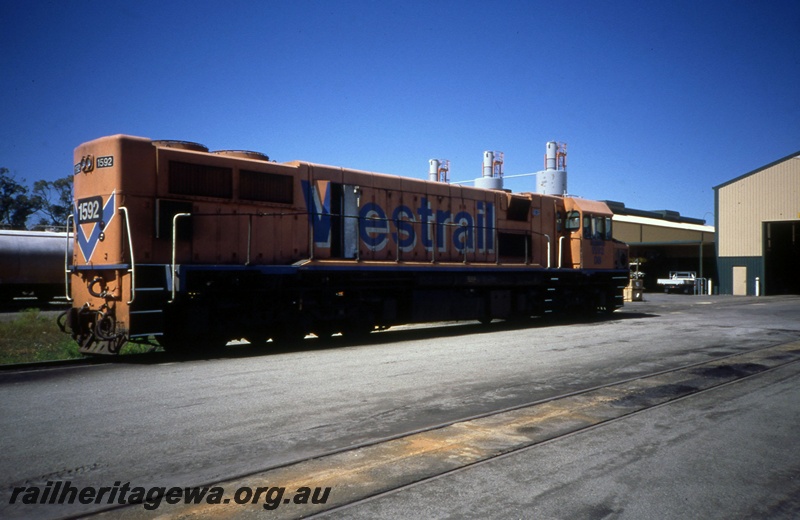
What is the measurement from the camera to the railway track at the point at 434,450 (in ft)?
13.0

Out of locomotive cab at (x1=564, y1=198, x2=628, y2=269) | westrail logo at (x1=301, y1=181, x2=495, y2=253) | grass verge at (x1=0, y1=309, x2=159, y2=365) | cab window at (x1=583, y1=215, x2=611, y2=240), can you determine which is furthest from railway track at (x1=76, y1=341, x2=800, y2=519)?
cab window at (x1=583, y1=215, x2=611, y2=240)

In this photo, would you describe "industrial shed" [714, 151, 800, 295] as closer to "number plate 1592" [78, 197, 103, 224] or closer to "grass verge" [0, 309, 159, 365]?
"grass verge" [0, 309, 159, 365]

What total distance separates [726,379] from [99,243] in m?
10.4

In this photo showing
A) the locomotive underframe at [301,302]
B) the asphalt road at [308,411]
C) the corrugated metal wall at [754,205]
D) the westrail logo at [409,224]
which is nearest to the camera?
the asphalt road at [308,411]

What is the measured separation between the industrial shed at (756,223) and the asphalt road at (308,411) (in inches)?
1354

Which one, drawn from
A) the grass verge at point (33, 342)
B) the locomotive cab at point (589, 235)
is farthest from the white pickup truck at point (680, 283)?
the grass verge at point (33, 342)

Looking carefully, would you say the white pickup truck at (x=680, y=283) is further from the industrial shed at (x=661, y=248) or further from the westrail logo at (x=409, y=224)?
the westrail logo at (x=409, y=224)

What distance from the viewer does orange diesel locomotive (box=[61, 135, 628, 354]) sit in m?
10.3

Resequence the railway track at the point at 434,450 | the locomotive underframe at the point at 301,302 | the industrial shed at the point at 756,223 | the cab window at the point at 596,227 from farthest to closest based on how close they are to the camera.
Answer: the industrial shed at the point at 756,223 < the cab window at the point at 596,227 < the locomotive underframe at the point at 301,302 < the railway track at the point at 434,450

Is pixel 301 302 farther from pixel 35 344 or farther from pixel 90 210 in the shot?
pixel 35 344

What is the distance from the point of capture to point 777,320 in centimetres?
1886

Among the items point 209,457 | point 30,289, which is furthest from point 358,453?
point 30,289

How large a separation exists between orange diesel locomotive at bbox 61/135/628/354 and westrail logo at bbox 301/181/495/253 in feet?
0.12

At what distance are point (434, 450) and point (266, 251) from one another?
7813 millimetres
